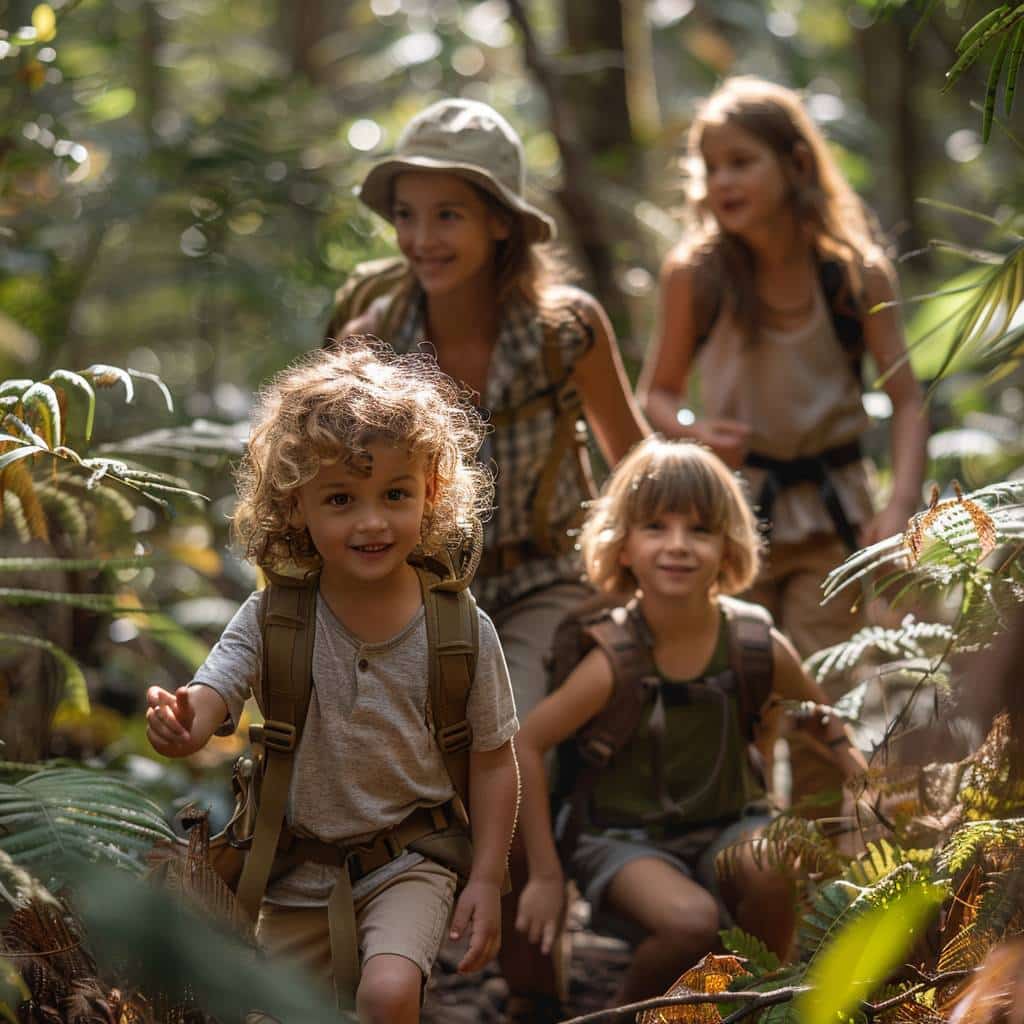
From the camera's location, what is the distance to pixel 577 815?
4.08 m

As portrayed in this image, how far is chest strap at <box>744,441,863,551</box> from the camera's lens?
5.00m

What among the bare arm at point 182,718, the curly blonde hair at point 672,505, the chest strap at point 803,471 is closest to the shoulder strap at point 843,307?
the chest strap at point 803,471

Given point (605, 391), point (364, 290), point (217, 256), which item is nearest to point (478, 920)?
point (605, 391)

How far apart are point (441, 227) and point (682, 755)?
1.75 meters

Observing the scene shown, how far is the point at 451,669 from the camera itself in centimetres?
307

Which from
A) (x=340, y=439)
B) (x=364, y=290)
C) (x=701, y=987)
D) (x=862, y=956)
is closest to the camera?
(x=862, y=956)

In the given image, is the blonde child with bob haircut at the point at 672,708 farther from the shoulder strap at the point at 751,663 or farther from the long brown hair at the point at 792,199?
the long brown hair at the point at 792,199

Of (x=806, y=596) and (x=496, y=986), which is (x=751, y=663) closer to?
(x=806, y=596)

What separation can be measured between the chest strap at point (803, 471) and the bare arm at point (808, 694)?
95 cm

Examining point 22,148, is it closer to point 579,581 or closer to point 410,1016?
point 579,581

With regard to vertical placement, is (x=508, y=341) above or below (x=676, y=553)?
above

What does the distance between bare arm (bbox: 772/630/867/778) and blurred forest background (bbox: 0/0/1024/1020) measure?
0.49 m

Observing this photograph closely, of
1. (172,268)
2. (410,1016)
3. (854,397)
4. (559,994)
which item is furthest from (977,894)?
(172,268)

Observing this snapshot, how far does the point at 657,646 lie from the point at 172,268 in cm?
543
